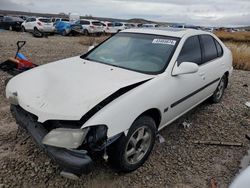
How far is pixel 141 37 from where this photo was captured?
3.57 meters

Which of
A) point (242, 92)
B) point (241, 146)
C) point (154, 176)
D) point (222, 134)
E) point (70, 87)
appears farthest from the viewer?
point (242, 92)

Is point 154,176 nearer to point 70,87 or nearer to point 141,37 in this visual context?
point 70,87

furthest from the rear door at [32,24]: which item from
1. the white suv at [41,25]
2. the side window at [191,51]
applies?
the side window at [191,51]

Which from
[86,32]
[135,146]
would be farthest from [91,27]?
[135,146]

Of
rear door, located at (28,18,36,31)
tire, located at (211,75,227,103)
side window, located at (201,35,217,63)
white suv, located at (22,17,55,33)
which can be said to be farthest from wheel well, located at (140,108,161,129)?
rear door, located at (28,18,36,31)

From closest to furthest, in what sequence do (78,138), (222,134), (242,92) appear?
(78,138), (222,134), (242,92)

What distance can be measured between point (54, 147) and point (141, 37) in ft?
7.16

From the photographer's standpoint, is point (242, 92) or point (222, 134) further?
point (242, 92)

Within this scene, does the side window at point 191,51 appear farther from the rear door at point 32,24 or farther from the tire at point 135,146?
the rear door at point 32,24

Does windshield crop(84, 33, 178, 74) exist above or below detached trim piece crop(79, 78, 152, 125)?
above

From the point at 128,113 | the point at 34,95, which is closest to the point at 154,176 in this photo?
the point at 128,113

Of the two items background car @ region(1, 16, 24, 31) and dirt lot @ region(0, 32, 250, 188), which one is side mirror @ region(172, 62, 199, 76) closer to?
dirt lot @ region(0, 32, 250, 188)

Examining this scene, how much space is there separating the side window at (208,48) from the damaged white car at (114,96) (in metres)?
0.04

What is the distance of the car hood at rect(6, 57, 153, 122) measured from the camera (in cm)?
218
